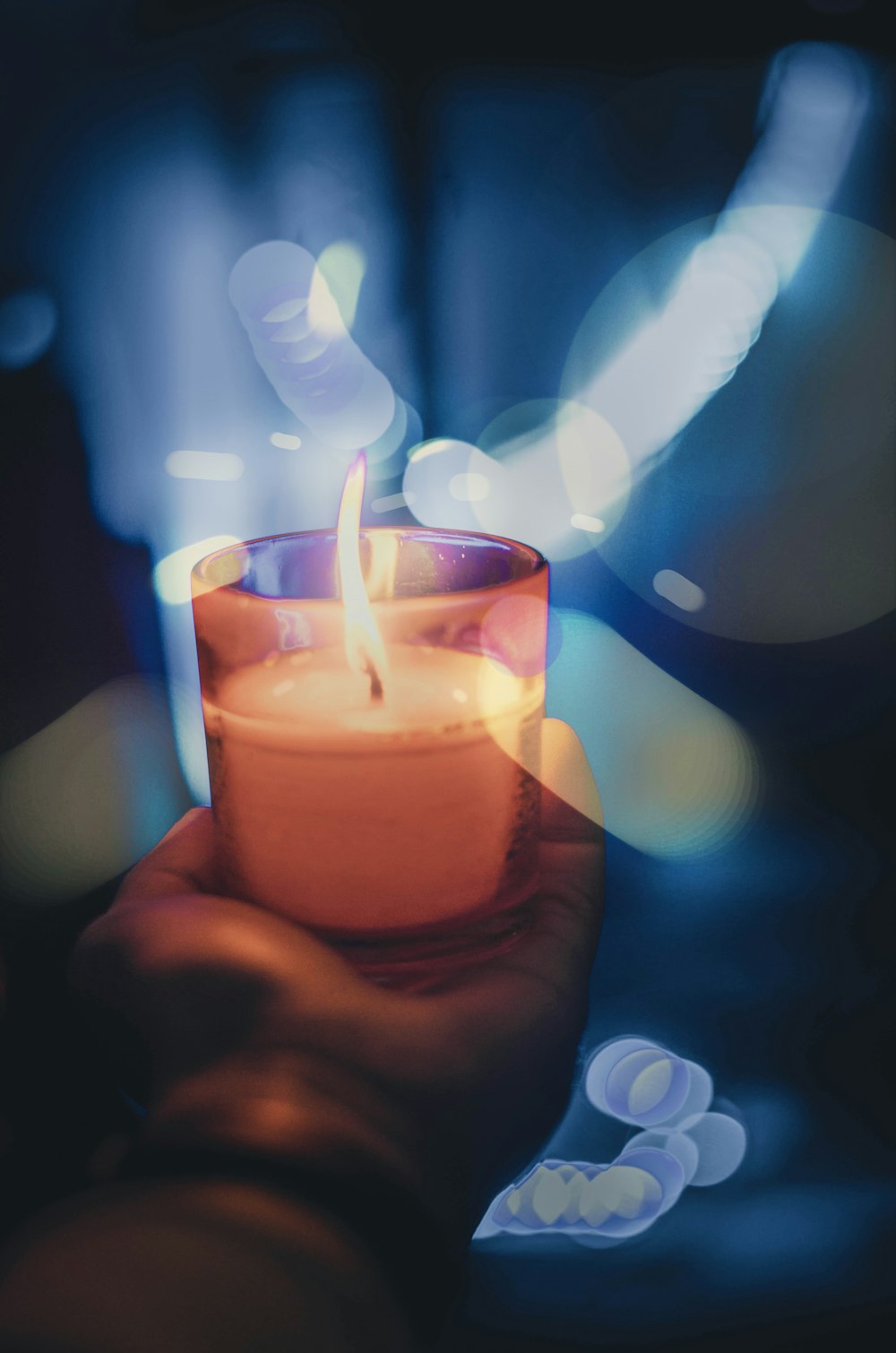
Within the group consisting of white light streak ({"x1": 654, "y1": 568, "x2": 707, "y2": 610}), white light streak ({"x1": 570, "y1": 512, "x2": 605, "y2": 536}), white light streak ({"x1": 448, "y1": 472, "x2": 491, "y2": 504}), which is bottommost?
white light streak ({"x1": 654, "y1": 568, "x2": 707, "y2": 610})

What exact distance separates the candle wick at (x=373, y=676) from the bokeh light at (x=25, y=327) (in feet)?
1.27

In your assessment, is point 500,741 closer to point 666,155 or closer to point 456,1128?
point 456,1128

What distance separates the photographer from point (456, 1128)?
479mm

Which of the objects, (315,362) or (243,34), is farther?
(315,362)

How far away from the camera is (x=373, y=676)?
1.69 ft

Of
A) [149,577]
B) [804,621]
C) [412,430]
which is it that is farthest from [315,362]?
[804,621]

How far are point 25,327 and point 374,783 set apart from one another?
449 mm

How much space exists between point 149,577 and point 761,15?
0.61 meters

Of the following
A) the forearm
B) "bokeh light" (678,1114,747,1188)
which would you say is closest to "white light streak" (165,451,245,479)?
the forearm

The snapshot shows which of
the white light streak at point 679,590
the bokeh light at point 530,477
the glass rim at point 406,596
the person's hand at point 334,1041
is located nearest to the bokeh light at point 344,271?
the bokeh light at point 530,477

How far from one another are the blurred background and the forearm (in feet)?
1.31

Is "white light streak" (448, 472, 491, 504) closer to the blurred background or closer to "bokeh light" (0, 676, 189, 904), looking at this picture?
the blurred background

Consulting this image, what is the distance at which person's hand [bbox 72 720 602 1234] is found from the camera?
0.43 meters

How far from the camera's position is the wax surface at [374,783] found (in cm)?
51
